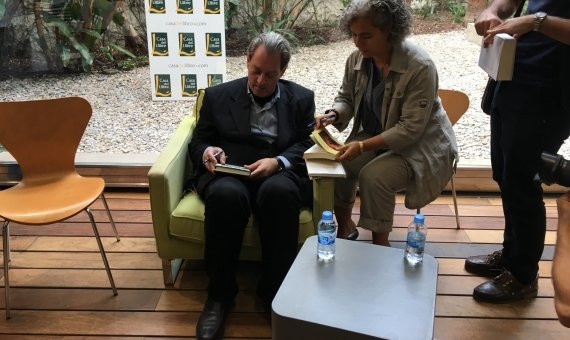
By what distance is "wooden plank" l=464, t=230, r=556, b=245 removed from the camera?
2719 mm

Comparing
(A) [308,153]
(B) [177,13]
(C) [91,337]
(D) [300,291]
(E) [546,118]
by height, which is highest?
(B) [177,13]

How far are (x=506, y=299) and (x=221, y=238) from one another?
125cm

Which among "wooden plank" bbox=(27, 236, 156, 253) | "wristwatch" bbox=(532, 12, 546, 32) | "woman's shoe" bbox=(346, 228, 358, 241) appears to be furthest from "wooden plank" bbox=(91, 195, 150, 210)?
"wristwatch" bbox=(532, 12, 546, 32)

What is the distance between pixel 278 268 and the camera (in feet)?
6.70

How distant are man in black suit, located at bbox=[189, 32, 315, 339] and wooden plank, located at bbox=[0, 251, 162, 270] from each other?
1.80 ft

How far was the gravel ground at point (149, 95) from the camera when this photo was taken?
3.17m

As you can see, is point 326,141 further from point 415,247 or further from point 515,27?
point 515,27

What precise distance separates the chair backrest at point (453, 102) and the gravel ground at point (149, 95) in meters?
0.56

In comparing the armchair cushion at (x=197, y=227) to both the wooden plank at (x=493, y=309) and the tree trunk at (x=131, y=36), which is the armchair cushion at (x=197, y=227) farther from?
the tree trunk at (x=131, y=36)

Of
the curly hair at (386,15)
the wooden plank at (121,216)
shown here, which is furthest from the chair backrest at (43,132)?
the curly hair at (386,15)

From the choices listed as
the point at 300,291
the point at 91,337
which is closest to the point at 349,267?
the point at 300,291

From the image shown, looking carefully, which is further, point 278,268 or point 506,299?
point 506,299

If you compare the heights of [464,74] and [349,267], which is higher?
[464,74]

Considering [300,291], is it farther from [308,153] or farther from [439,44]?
[439,44]
